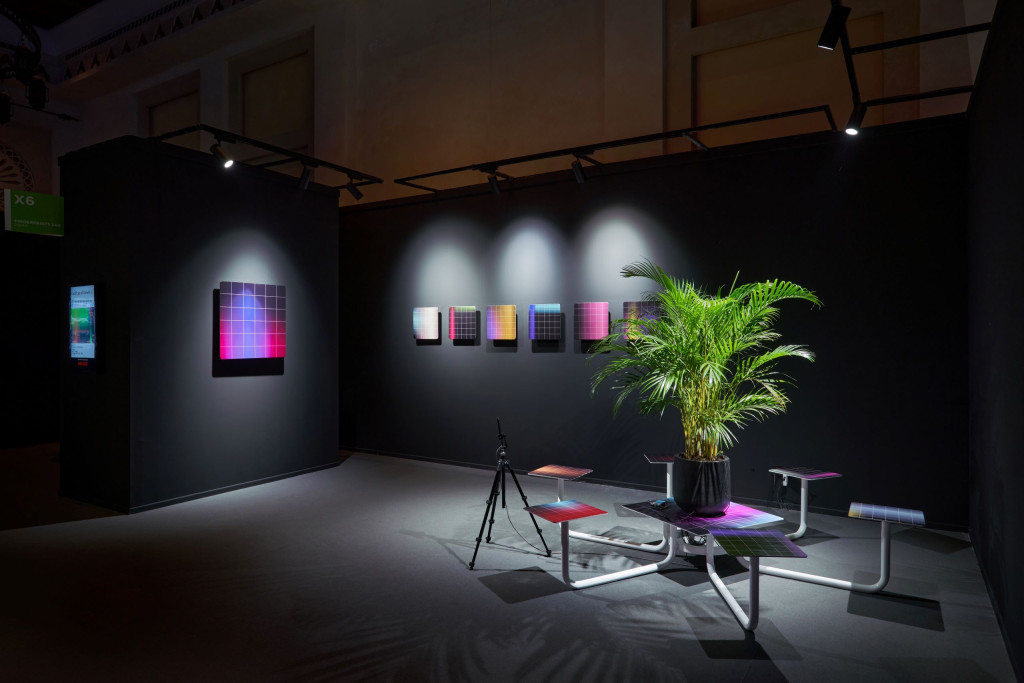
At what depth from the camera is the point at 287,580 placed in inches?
138

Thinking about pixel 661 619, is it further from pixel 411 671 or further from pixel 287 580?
pixel 287 580

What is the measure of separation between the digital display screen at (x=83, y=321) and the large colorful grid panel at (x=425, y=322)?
9.79 feet

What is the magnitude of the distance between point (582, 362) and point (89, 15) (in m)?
11.1

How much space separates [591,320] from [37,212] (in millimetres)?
5105

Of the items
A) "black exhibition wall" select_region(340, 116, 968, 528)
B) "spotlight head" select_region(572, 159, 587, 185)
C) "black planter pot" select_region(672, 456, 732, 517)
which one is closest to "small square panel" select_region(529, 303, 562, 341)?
"black exhibition wall" select_region(340, 116, 968, 528)

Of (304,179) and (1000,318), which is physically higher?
(304,179)

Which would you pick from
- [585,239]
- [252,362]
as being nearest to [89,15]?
[252,362]

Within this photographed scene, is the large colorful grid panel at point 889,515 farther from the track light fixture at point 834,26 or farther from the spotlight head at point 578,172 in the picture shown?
the spotlight head at point 578,172

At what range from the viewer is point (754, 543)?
111 inches

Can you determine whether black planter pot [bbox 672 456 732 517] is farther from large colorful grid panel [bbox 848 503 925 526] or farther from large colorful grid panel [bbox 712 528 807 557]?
large colorful grid panel [bbox 848 503 925 526]

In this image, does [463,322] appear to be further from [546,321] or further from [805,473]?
[805,473]

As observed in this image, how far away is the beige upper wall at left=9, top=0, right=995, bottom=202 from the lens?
552 centimetres

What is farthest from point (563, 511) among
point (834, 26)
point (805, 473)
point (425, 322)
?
point (425, 322)

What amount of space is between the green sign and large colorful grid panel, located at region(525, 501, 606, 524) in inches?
199
